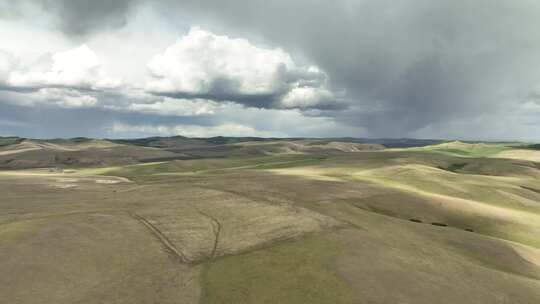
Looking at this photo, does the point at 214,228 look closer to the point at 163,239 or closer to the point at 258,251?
the point at 163,239

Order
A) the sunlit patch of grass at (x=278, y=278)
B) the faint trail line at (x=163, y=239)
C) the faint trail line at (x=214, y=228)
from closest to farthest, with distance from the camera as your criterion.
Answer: the sunlit patch of grass at (x=278, y=278) < the faint trail line at (x=163, y=239) < the faint trail line at (x=214, y=228)

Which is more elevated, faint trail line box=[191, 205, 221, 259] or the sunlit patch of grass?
faint trail line box=[191, 205, 221, 259]

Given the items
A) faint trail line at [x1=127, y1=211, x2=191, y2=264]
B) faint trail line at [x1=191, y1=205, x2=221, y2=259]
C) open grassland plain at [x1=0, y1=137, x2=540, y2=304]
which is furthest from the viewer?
faint trail line at [x1=191, y1=205, x2=221, y2=259]

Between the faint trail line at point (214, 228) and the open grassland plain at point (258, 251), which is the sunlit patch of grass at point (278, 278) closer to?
the open grassland plain at point (258, 251)

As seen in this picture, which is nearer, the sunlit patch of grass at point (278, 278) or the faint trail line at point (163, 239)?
the sunlit patch of grass at point (278, 278)

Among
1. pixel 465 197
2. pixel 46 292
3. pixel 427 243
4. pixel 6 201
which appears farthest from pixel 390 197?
pixel 6 201

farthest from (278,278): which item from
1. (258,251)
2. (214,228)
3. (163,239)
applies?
(214,228)

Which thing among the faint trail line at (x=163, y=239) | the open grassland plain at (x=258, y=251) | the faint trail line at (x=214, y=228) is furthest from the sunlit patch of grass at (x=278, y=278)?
the faint trail line at (x=163, y=239)

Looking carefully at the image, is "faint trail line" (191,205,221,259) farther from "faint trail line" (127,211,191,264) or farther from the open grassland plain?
"faint trail line" (127,211,191,264)

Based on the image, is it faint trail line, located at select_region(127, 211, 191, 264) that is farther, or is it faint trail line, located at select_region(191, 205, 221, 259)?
faint trail line, located at select_region(191, 205, 221, 259)

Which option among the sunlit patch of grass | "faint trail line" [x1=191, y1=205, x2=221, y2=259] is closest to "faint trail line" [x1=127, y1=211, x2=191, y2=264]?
"faint trail line" [x1=191, y1=205, x2=221, y2=259]
